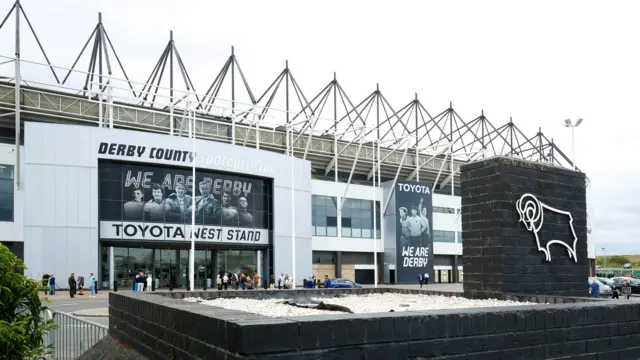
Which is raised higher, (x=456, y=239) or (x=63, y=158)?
(x=63, y=158)

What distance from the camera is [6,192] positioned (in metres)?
40.0

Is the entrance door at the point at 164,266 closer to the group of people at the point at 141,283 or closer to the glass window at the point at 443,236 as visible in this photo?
the group of people at the point at 141,283

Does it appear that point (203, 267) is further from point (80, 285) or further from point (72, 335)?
point (72, 335)

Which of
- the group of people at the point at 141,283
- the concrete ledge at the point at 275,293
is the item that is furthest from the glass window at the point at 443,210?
the concrete ledge at the point at 275,293

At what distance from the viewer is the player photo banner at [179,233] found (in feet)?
141

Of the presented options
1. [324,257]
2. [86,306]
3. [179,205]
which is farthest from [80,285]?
[324,257]

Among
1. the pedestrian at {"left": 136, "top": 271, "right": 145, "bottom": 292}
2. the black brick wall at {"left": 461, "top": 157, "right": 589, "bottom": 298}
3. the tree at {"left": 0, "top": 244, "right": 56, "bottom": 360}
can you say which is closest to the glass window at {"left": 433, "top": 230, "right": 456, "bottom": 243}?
the pedestrian at {"left": 136, "top": 271, "right": 145, "bottom": 292}

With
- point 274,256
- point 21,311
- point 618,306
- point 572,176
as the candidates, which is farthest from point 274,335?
point 274,256

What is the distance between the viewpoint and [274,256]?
50.1 m

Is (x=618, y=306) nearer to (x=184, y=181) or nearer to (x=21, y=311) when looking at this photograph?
(x=21, y=311)

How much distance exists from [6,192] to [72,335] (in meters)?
33.6

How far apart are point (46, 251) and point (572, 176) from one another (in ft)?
114

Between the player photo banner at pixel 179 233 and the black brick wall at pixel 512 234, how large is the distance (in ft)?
110

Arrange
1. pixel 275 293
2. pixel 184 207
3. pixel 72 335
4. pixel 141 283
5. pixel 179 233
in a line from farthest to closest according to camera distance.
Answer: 1. pixel 184 207
2. pixel 179 233
3. pixel 141 283
4. pixel 275 293
5. pixel 72 335
